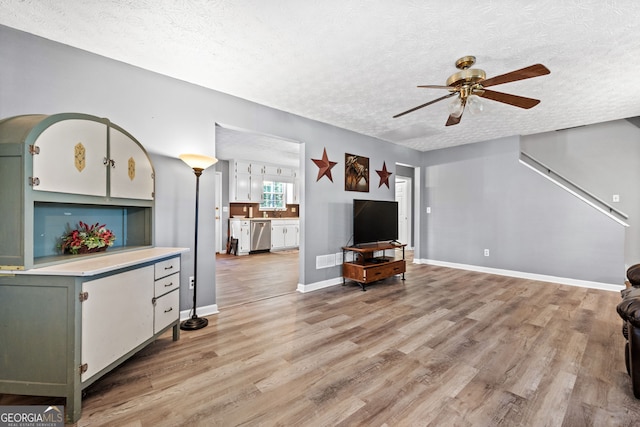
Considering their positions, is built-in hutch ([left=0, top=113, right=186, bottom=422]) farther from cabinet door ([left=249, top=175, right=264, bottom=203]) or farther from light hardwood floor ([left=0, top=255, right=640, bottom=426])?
cabinet door ([left=249, top=175, right=264, bottom=203])

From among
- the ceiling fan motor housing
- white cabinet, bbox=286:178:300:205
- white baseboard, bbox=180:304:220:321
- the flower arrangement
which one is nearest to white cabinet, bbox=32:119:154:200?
the flower arrangement

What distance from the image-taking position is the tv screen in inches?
168

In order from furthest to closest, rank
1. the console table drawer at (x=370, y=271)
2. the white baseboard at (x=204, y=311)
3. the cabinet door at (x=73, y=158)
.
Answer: the console table drawer at (x=370, y=271) < the white baseboard at (x=204, y=311) < the cabinet door at (x=73, y=158)

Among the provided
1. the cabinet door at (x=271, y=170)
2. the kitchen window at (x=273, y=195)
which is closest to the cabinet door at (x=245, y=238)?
the kitchen window at (x=273, y=195)

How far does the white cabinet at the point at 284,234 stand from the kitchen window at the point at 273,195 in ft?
2.33

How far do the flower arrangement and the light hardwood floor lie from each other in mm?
928

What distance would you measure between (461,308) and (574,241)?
8.89ft

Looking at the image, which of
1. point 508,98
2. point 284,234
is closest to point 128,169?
point 508,98

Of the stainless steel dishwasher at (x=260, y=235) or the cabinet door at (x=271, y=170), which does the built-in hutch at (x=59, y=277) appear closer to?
the stainless steel dishwasher at (x=260, y=235)

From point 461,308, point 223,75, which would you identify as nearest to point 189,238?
point 223,75

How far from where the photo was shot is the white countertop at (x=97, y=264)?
148cm

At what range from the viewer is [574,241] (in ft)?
14.0

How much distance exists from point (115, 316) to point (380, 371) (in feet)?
6.06

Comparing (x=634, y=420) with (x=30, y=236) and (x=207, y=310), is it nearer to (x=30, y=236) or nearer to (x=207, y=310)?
(x=207, y=310)
